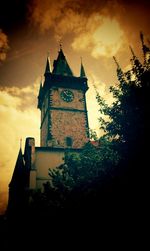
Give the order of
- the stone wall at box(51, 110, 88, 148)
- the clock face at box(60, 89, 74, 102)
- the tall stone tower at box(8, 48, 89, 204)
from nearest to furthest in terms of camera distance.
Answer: the tall stone tower at box(8, 48, 89, 204) < the stone wall at box(51, 110, 88, 148) < the clock face at box(60, 89, 74, 102)

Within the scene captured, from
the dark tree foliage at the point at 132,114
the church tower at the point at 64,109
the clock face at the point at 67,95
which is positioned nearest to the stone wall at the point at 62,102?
the church tower at the point at 64,109

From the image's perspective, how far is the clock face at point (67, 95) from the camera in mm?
26886

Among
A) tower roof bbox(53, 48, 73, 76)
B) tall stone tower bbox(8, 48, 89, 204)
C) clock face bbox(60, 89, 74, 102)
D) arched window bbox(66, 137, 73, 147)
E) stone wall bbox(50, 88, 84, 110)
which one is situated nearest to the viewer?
tall stone tower bbox(8, 48, 89, 204)

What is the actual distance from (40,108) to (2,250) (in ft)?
60.0

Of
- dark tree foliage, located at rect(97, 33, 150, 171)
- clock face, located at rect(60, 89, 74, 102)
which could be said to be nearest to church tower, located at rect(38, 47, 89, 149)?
clock face, located at rect(60, 89, 74, 102)

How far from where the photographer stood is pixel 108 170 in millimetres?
8086

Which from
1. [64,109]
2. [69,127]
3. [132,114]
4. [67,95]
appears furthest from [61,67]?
[132,114]

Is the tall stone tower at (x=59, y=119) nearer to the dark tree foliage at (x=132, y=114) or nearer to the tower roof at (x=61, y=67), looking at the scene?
the tower roof at (x=61, y=67)

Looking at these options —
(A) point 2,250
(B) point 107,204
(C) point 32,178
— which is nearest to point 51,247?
(B) point 107,204

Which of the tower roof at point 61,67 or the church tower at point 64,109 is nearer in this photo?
the church tower at point 64,109

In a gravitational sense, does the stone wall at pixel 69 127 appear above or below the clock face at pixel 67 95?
below

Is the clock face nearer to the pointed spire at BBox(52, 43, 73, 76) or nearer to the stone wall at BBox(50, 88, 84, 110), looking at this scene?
the stone wall at BBox(50, 88, 84, 110)

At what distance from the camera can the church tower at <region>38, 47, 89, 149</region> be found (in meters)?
24.4

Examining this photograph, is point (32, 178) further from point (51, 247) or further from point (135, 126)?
point (135, 126)
